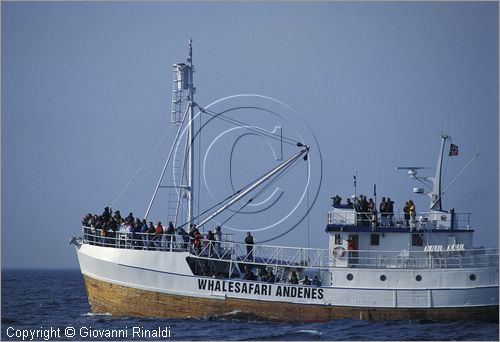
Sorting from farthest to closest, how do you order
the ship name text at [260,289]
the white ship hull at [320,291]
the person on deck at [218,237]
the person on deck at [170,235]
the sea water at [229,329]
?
the person on deck at [218,237]
the person on deck at [170,235]
the ship name text at [260,289]
the white ship hull at [320,291]
the sea water at [229,329]

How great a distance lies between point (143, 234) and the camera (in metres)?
38.4

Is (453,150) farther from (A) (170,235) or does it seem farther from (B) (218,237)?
(A) (170,235)

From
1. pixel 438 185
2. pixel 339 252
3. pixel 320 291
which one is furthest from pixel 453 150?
pixel 320 291

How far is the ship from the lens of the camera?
36375 millimetres

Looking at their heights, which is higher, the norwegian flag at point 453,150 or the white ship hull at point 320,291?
the norwegian flag at point 453,150

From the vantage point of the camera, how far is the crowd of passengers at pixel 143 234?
125 feet

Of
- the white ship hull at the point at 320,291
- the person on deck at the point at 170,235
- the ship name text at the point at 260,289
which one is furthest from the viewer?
the person on deck at the point at 170,235

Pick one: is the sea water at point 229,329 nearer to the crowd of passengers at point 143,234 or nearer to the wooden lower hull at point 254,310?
the wooden lower hull at point 254,310

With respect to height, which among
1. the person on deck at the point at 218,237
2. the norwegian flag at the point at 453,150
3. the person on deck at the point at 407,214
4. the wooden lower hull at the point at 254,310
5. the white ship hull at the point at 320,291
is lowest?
the wooden lower hull at the point at 254,310

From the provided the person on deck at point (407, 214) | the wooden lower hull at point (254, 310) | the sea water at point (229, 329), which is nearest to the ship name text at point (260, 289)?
the wooden lower hull at point (254, 310)
